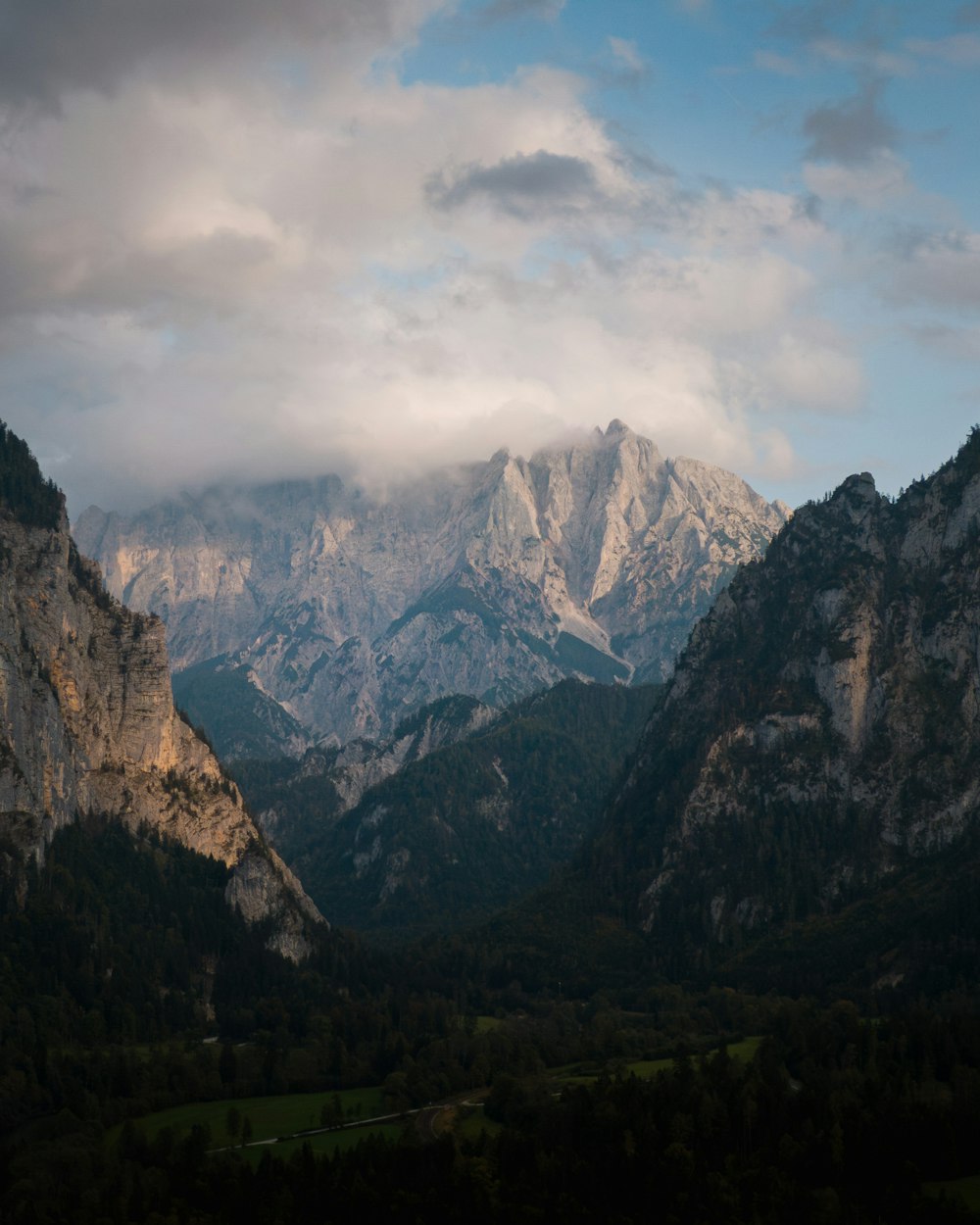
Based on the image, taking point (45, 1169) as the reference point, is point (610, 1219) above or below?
below

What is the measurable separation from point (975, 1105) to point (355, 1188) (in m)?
77.2

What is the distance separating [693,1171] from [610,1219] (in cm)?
1235

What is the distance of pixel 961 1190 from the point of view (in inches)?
6944

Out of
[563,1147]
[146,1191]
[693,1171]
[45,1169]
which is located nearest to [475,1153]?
[563,1147]

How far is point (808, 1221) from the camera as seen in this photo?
17375 centimetres

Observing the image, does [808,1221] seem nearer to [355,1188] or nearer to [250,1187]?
[355,1188]

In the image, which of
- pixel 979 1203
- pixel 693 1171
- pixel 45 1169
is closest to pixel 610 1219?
pixel 693 1171

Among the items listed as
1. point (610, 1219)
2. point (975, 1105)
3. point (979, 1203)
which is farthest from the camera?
point (975, 1105)

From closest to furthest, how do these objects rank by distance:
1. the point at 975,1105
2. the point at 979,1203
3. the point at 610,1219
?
the point at 979,1203, the point at 610,1219, the point at 975,1105

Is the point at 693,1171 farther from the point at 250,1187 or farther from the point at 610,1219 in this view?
the point at 250,1187

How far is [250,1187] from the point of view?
189 m

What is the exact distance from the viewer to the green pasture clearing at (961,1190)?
557 feet

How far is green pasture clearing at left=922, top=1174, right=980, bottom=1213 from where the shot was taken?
→ 16993 centimetres

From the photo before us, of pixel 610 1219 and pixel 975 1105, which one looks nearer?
pixel 610 1219
